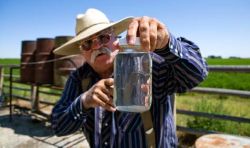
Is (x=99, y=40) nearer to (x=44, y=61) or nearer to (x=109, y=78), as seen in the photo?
(x=109, y=78)

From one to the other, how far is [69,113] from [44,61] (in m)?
5.12

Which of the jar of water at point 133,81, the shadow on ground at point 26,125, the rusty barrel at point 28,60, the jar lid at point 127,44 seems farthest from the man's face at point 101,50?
the rusty barrel at point 28,60

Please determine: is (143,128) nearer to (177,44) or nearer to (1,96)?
(177,44)

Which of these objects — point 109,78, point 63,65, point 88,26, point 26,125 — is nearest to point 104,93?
point 109,78

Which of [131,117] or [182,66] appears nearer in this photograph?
[182,66]

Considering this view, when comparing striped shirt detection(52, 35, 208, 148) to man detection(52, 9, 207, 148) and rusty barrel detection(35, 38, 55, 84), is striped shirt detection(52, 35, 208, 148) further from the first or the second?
rusty barrel detection(35, 38, 55, 84)

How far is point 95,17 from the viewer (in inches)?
77.2

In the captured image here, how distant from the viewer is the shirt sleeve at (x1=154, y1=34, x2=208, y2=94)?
49.2 inches

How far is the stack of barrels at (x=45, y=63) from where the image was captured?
19.3 ft

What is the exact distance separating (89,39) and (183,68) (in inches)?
21.1

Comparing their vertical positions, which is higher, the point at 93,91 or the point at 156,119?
the point at 93,91

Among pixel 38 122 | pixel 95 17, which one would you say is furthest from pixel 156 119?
pixel 38 122

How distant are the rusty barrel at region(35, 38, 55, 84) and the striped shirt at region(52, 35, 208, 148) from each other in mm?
4744

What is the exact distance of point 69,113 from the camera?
1489mm
